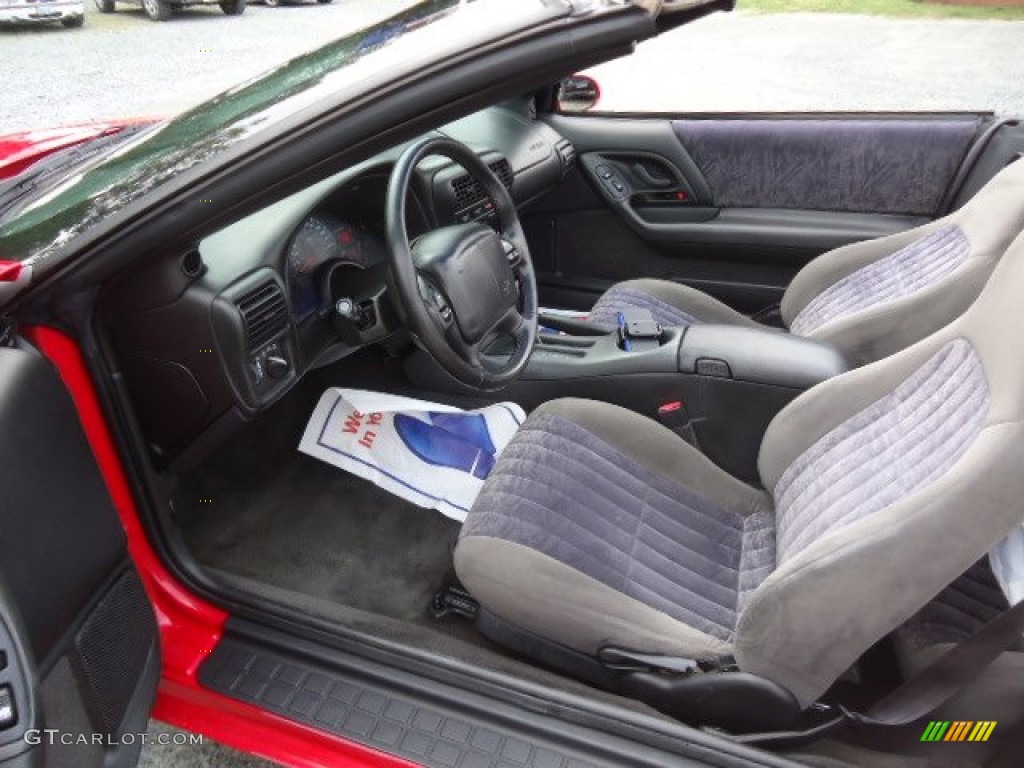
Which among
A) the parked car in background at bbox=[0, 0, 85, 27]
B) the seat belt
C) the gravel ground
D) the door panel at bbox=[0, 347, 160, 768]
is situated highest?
the door panel at bbox=[0, 347, 160, 768]

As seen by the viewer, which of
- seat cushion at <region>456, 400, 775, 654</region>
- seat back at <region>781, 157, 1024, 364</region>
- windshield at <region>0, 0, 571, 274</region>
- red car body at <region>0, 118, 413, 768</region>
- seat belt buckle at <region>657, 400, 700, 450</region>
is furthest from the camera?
seat belt buckle at <region>657, 400, 700, 450</region>

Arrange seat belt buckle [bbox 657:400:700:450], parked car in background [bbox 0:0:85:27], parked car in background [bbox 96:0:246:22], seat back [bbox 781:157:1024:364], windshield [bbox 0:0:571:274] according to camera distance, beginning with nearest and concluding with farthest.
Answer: windshield [bbox 0:0:571:274] < seat back [bbox 781:157:1024:364] < seat belt buckle [bbox 657:400:700:450] < parked car in background [bbox 0:0:85:27] < parked car in background [bbox 96:0:246:22]

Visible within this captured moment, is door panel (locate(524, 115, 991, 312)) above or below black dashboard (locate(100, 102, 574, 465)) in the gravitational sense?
below

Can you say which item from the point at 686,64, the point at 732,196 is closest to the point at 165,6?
the point at 686,64

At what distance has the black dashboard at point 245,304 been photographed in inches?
55.6

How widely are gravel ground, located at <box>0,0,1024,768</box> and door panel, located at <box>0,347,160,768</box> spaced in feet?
13.2

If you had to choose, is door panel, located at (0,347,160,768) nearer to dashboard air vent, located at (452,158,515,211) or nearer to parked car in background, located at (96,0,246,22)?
dashboard air vent, located at (452,158,515,211)

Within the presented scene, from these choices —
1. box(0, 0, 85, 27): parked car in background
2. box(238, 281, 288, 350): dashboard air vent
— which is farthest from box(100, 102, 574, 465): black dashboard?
box(0, 0, 85, 27): parked car in background

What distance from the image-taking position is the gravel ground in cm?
632

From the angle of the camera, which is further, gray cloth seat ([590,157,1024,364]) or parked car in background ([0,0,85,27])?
Answer: parked car in background ([0,0,85,27])

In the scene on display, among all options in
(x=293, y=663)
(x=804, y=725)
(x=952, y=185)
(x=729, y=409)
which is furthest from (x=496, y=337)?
(x=952, y=185)

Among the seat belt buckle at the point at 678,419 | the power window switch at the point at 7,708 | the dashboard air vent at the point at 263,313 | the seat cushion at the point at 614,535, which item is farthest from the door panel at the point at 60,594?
the seat belt buckle at the point at 678,419

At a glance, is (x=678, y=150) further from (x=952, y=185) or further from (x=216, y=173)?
(x=216, y=173)

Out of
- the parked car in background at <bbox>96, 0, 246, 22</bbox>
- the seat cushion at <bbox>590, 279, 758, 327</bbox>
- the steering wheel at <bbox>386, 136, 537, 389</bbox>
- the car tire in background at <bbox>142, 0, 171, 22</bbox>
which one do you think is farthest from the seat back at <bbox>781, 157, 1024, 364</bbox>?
the car tire in background at <bbox>142, 0, 171, 22</bbox>
